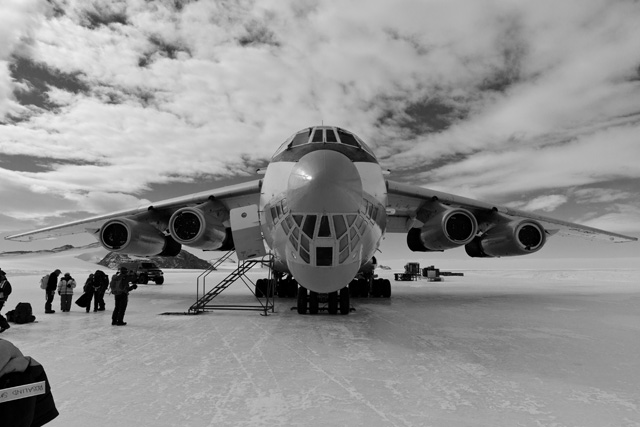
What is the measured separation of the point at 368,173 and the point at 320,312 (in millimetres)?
3733

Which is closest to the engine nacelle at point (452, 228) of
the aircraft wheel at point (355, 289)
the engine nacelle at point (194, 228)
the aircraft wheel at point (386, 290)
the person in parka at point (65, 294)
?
the aircraft wheel at point (386, 290)

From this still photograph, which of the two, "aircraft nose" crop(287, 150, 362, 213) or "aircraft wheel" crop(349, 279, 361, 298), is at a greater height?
"aircraft nose" crop(287, 150, 362, 213)

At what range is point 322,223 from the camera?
20.5ft

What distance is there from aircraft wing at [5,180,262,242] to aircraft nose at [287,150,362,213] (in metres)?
4.41

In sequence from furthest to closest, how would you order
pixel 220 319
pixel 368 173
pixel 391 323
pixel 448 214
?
1. pixel 448 214
2. pixel 220 319
3. pixel 391 323
4. pixel 368 173

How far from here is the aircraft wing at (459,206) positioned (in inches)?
452

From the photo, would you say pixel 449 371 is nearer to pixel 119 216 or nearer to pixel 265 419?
pixel 265 419

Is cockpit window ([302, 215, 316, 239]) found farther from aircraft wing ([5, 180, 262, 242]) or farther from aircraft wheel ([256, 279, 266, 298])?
aircraft wheel ([256, 279, 266, 298])

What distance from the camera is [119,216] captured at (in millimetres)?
12445

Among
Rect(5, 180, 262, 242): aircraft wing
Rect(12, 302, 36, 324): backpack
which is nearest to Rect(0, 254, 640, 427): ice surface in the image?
Rect(12, 302, 36, 324): backpack

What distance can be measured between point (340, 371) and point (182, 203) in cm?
912

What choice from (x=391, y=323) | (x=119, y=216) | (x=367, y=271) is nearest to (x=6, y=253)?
(x=119, y=216)

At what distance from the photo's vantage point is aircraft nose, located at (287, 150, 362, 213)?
19.4 feet

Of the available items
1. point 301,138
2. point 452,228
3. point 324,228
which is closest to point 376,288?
point 452,228
